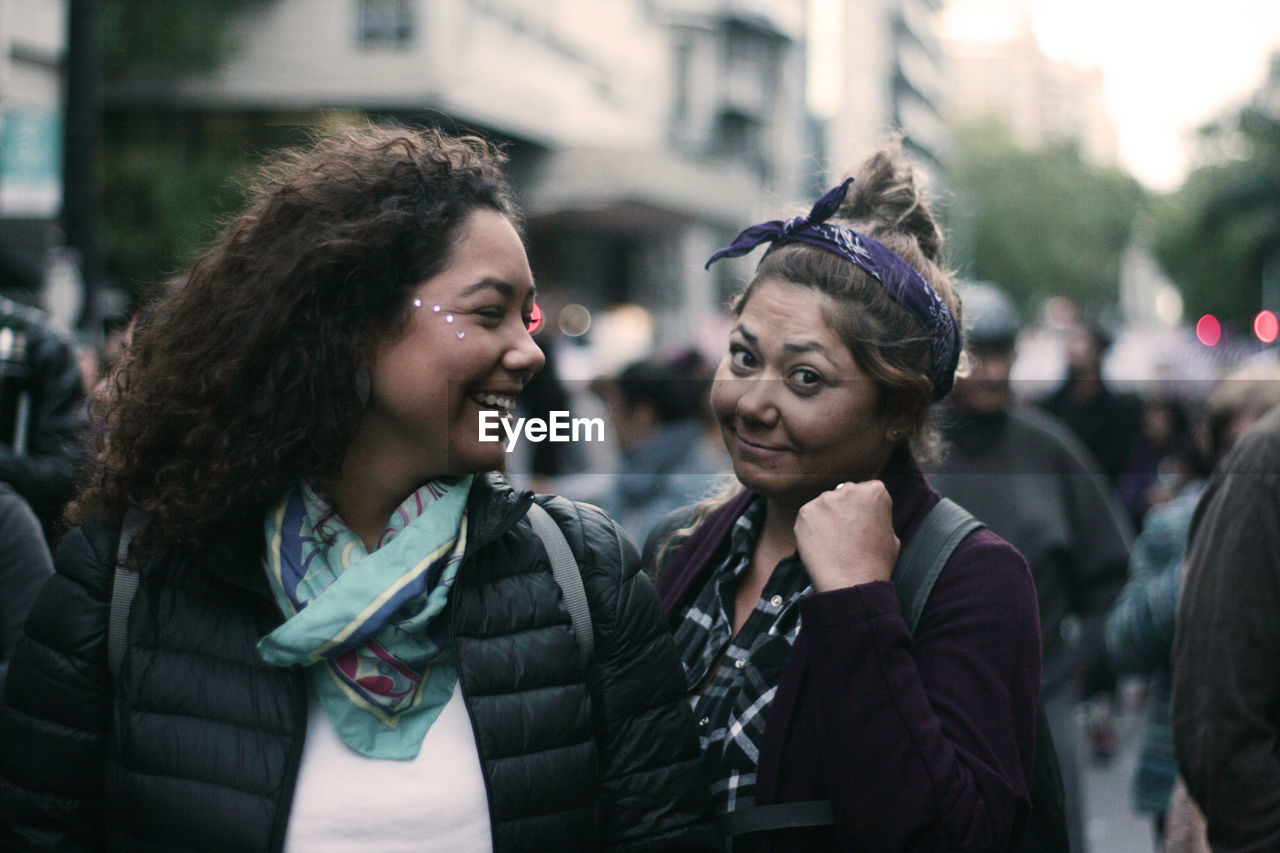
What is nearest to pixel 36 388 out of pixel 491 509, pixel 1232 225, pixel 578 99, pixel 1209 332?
pixel 491 509

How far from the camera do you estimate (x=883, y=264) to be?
99.0 inches

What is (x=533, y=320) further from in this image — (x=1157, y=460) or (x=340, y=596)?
(x=1157, y=460)

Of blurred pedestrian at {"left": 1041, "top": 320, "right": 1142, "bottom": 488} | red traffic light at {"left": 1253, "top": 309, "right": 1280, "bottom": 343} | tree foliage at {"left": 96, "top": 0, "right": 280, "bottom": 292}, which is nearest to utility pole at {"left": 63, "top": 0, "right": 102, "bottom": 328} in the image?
blurred pedestrian at {"left": 1041, "top": 320, "right": 1142, "bottom": 488}

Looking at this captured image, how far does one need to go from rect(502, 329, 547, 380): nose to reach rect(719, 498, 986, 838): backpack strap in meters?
0.74

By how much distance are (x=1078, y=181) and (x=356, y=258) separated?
87154 millimetres

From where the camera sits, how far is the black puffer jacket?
2.02m

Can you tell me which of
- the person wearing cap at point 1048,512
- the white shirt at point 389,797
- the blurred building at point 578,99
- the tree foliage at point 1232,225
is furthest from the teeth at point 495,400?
the tree foliage at point 1232,225

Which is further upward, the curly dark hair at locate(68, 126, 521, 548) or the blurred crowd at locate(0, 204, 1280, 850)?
the curly dark hair at locate(68, 126, 521, 548)

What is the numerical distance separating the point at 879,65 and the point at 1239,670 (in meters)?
70.9

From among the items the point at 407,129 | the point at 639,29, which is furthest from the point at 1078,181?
the point at 407,129

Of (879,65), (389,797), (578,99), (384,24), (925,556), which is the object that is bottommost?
(389,797)

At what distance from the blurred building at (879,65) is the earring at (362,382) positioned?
40941 mm

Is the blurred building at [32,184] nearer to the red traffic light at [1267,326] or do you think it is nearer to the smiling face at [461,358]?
the smiling face at [461,358]

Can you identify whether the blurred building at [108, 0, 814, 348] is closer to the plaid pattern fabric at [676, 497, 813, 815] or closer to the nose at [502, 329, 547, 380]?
the plaid pattern fabric at [676, 497, 813, 815]
